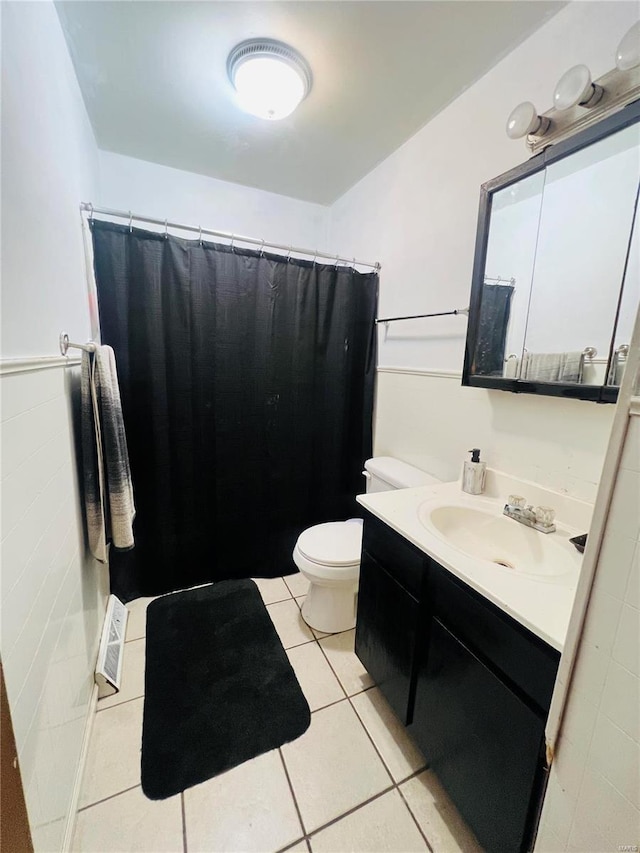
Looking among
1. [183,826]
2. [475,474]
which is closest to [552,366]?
[475,474]

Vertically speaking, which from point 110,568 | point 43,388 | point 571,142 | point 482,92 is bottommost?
point 110,568

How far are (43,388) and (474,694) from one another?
1352 millimetres

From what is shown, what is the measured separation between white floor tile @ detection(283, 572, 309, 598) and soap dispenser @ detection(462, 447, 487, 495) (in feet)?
3.72

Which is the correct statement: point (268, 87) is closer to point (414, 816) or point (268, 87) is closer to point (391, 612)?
point (391, 612)

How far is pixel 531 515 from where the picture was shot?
3.66 ft

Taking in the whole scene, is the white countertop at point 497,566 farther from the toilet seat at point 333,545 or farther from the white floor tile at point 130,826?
the white floor tile at point 130,826

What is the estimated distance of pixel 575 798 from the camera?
2.02 feet

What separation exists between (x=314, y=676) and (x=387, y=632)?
50 centimetres

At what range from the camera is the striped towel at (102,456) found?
3.96 ft

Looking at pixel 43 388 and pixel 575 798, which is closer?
pixel 575 798

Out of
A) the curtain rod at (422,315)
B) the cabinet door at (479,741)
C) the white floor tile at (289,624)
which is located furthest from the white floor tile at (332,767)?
the curtain rod at (422,315)

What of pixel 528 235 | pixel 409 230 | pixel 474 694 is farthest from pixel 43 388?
pixel 409 230

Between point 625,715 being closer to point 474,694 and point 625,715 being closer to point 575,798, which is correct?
point 575,798

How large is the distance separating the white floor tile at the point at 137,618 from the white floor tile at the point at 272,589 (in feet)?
1.91
